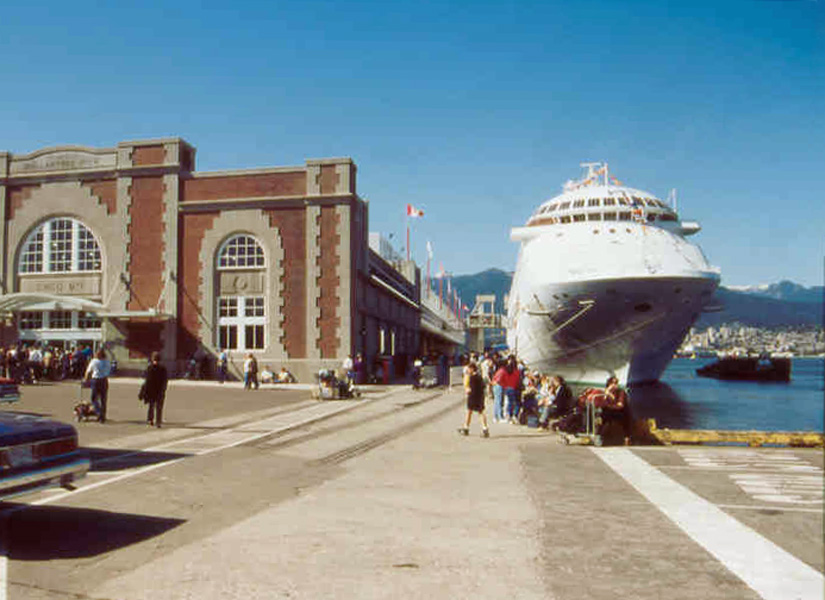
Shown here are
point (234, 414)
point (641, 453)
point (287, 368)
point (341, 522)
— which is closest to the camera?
point (341, 522)

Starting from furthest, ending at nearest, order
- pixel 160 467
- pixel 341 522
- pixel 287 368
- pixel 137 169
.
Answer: pixel 137 169 < pixel 287 368 < pixel 160 467 < pixel 341 522

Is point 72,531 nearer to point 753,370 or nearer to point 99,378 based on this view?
point 99,378

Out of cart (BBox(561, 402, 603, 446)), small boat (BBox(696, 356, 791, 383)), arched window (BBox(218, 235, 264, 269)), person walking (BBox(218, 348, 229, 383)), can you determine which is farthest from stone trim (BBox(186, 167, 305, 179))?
small boat (BBox(696, 356, 791, 383))

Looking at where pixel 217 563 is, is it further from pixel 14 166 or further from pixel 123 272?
pixel 14 166

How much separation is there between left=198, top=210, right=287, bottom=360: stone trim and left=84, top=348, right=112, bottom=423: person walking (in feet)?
56.5

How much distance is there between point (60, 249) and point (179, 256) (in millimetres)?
7271

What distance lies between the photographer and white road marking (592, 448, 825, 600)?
2.56 m

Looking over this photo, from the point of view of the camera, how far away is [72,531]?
679 centimetres

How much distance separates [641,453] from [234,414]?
11.4 meters

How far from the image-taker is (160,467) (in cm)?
1042

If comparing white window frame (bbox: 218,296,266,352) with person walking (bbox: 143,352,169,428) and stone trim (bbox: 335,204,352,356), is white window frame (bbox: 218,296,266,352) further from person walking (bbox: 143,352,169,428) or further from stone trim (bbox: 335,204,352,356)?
person walking (bbox: 143,352,169,428)

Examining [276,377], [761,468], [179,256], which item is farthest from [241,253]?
[761,468]

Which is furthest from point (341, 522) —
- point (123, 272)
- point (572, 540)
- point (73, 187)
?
point (73, 187)

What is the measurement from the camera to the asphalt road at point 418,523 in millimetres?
5059
